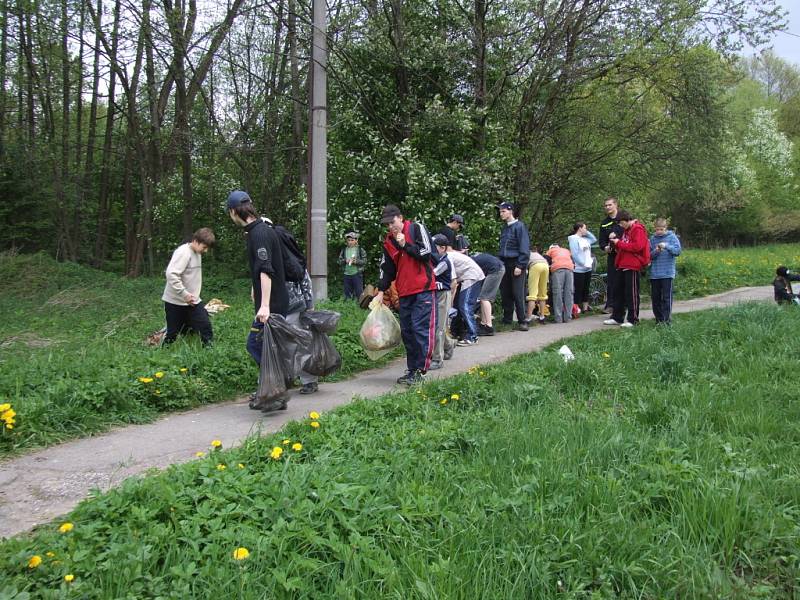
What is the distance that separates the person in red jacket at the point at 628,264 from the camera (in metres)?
9.43

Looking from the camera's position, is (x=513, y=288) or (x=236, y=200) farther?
(x=513, y=288)

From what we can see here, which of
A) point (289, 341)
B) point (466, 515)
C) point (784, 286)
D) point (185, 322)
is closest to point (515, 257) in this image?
point (784, 286)

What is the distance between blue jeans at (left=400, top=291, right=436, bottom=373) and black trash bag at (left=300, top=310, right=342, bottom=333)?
2.71ft

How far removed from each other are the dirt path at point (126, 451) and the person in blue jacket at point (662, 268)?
158 inches

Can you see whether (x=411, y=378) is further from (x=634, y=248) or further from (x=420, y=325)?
(x=634, y=248)

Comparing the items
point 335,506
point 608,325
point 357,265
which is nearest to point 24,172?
point 357,265

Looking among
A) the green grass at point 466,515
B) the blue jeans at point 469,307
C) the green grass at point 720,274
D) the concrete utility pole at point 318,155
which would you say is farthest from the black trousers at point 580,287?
the green grass at point 466,515

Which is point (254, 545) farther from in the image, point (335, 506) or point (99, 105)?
point (99, 105)

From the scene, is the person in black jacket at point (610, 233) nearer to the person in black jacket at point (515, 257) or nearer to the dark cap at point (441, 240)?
the person in black jacket at point (515, 257)

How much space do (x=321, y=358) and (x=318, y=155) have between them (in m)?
4.01

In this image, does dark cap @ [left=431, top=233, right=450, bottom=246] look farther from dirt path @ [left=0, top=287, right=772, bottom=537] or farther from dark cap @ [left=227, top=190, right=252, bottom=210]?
dark cap @ [left=227, top=190, right=252, bottom=210]

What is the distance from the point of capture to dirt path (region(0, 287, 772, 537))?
3.59 metres

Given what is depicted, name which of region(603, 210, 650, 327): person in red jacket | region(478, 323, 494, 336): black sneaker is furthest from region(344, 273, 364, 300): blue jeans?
region(603, 210, 650, 327): person in red jacket

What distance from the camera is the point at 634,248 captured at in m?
9.40
